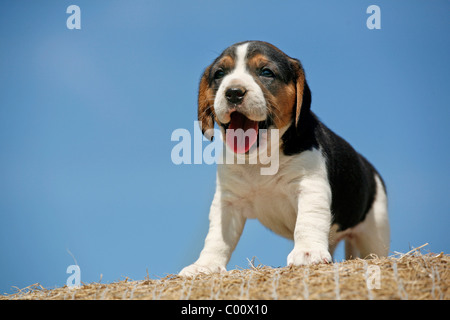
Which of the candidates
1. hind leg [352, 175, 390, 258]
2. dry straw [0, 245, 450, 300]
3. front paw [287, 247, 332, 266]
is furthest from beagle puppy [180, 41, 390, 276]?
hind leg [352, 175, 390, 258]

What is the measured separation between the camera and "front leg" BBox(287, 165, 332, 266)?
5.35 metres

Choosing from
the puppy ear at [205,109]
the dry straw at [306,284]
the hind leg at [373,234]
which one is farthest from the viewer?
the hind leg at [373,234]

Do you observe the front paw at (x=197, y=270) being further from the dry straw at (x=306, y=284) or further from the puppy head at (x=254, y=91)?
the puppy head at (x=254, y=91)

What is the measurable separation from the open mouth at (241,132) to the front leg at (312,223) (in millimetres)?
784

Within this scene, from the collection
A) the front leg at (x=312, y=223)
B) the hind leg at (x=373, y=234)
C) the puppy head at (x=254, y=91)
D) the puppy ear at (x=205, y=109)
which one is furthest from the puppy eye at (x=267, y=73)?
the hind leg at (x=373, y=234)

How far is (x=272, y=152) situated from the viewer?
6242mm

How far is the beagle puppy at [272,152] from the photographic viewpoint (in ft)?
18.6

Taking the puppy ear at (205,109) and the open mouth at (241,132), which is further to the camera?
the puppy ear at (205,109)

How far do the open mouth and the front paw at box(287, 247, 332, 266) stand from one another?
4.10 feet

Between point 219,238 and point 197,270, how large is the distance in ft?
1.91
